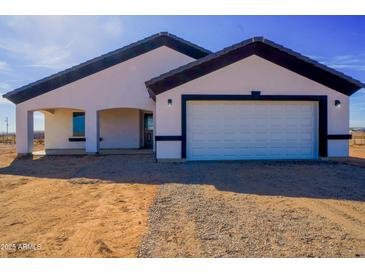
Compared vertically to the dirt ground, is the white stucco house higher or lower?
higher

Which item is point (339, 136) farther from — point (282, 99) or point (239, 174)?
point (239, 174)

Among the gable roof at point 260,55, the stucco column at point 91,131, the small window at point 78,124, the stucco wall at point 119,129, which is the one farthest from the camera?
the small window at point 78,124

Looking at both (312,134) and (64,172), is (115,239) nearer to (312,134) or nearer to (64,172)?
(64,172)

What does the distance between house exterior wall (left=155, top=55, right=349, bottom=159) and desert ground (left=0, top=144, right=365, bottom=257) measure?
8.48 ft

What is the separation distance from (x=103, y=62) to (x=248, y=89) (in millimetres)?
7372

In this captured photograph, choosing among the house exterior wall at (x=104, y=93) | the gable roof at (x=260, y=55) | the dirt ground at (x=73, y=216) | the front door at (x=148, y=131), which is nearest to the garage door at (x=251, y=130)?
the gable roof at (x=260, y=55)

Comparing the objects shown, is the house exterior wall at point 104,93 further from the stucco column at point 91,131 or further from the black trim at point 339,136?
the black trim at point 339,136

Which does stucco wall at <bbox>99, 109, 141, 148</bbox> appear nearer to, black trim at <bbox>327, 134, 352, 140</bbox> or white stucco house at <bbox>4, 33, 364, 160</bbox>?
white stucco house at <bbox>4, 33, 364, 160</bbox>

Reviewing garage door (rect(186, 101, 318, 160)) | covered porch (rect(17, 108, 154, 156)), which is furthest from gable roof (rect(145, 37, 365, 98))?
covered porch (rect(17, 108, 154, 156))

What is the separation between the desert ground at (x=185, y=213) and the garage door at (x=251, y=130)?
231cm

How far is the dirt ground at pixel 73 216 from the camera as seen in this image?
143 inches

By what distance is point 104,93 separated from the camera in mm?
13945

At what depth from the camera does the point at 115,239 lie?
3.87 meters

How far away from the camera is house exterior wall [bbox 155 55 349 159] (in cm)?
1122
